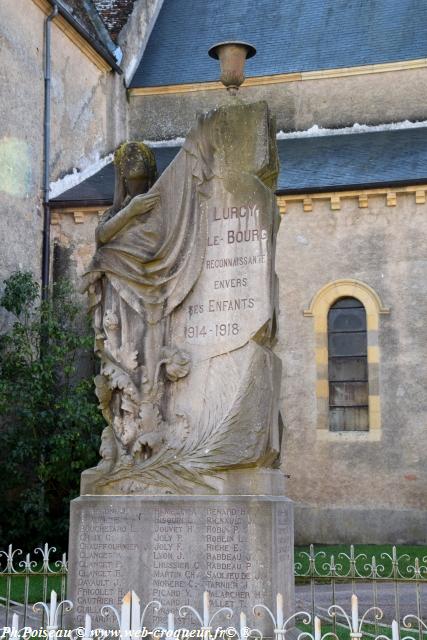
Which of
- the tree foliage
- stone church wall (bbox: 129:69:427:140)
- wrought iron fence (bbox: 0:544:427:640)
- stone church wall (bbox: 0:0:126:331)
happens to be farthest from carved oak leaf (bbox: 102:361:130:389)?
stone church wall (bbox: 129:69:427:140)

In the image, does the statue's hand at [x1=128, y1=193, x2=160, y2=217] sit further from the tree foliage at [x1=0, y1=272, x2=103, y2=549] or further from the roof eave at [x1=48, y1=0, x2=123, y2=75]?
the roof eave at [x1=48, y1=0, x2=123, y2=75]

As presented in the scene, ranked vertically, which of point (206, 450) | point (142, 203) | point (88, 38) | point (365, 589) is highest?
point (88, 38)

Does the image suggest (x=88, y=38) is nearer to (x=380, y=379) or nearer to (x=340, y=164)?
(x=340, y=164)

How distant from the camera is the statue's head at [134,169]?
715 cm

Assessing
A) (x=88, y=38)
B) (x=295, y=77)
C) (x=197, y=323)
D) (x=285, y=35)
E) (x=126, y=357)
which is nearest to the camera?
(x=197, y=323)

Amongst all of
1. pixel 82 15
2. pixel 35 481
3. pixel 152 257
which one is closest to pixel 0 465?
pixel 35 481

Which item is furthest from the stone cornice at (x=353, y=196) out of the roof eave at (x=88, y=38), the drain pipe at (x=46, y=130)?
the roof eave at (x=88, y=38)

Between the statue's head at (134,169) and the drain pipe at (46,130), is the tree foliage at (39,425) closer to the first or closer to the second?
the drain pipe at (46,130)

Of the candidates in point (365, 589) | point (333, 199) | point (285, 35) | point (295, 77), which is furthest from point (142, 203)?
point (285, 35)

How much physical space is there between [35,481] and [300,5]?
43.8ft

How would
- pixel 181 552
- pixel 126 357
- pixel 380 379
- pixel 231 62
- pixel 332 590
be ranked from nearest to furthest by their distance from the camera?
pixel 181 552 < pixel 126 357 < pixel 231 62 < pixel 332 590 < pixel 380 379

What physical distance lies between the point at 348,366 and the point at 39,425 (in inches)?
232

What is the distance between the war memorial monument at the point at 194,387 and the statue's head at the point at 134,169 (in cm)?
23

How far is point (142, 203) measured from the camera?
6875 millimetres
